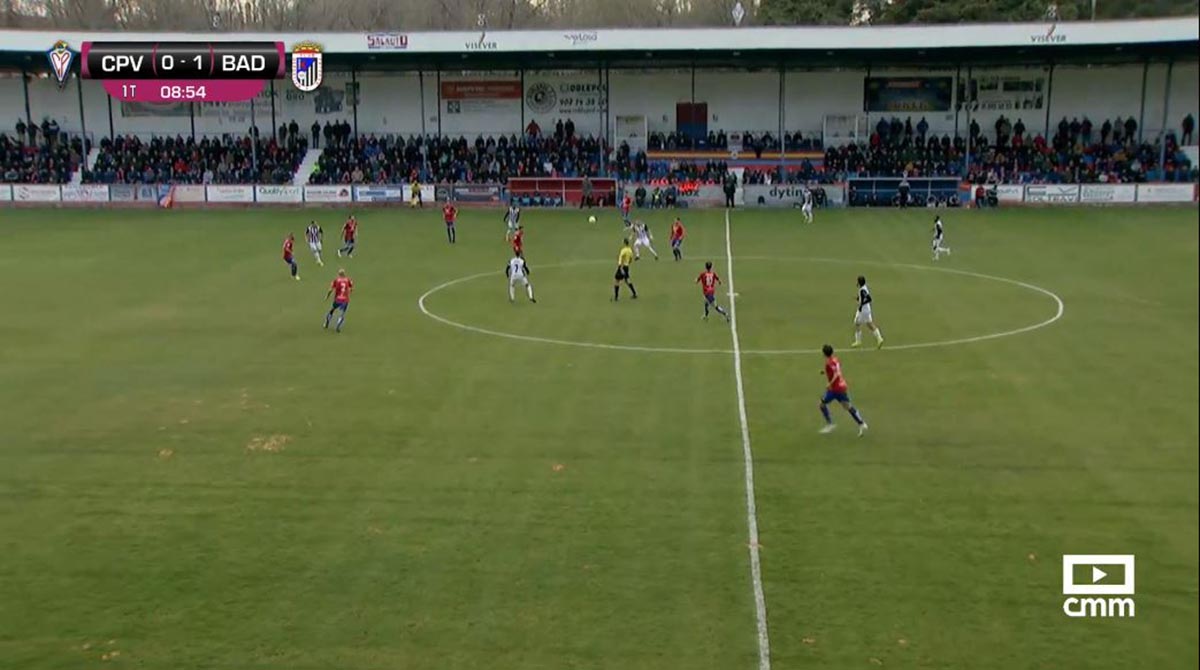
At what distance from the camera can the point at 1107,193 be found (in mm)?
56531

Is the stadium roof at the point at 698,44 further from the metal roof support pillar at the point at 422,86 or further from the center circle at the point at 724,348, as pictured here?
the center circle at the point at 724,348

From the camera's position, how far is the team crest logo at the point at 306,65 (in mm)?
60844

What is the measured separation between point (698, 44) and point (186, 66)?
29671mm

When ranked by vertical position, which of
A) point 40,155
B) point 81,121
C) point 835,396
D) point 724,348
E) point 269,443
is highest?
point 81,121

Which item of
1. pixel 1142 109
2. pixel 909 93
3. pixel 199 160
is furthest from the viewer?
pixel 199 160

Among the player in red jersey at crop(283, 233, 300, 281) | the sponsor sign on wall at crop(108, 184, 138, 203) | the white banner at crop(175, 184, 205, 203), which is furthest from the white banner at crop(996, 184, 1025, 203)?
the sponsor sign on wall at crop(108, 184, 138, 203)

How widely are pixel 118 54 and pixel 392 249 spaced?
30.5 metres

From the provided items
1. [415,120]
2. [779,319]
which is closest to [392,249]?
[779,319]

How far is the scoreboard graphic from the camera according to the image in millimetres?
60938

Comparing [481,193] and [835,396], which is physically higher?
[481,193]

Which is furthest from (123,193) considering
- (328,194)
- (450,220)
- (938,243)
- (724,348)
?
(724,348)

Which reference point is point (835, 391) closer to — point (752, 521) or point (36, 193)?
point (752, 521)

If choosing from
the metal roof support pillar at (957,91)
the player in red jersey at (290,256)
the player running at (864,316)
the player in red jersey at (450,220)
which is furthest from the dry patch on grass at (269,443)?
the metal roof support pillar at (957,91)

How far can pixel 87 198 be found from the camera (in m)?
62.0
